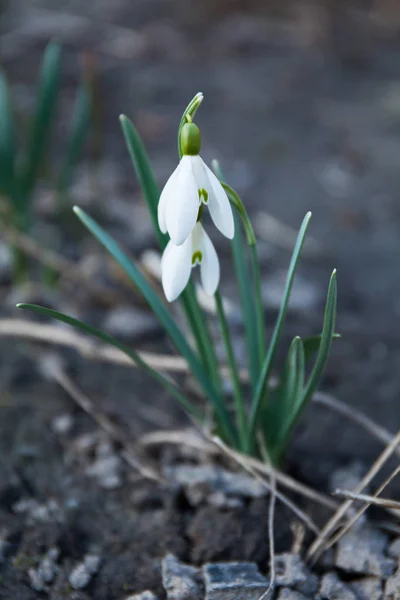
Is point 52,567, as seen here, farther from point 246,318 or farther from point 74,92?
point 74,92

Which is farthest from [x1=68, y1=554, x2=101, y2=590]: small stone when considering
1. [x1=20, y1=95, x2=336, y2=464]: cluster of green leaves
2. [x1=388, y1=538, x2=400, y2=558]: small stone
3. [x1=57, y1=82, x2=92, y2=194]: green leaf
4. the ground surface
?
[x1=57, y1=82, x2=92, y2=194]: green leaf

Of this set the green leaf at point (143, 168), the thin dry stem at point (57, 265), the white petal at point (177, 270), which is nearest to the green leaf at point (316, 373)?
the white petal at point (177, 270)

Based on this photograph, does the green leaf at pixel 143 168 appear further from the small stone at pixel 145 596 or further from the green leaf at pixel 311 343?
the small stone at pixel 145 596

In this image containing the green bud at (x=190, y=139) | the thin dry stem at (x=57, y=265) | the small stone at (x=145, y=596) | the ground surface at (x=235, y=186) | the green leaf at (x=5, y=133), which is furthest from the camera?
the thin dry stem at (x=57, y=265)

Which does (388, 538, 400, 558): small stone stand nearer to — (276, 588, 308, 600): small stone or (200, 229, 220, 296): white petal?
(276, 588, 308, 600): small stone

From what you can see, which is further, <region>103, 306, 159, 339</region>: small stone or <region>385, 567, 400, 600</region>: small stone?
<region>103, 306, 159, 339</region>: small stone
